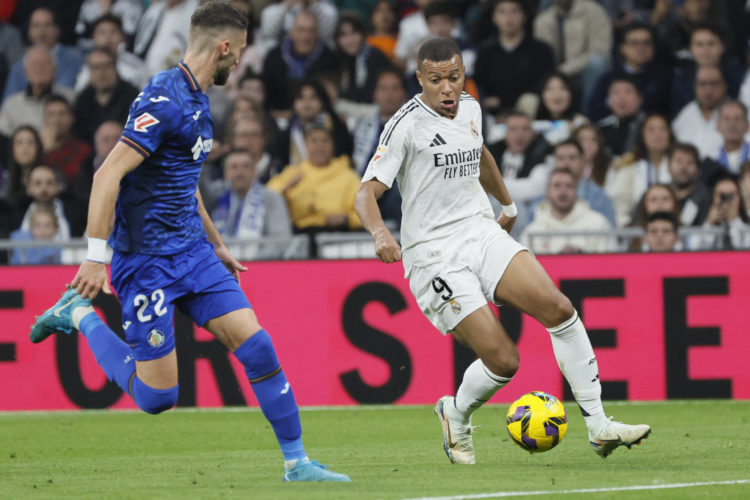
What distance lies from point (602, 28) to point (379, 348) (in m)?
5.62

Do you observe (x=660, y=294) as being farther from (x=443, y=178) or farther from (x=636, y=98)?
(x=443, y=178)

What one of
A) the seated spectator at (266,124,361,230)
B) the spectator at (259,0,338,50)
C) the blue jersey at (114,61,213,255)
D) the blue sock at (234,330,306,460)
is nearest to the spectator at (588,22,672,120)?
the seated spectator at (266,124,361,230)

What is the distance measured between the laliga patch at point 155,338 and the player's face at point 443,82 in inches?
83.7

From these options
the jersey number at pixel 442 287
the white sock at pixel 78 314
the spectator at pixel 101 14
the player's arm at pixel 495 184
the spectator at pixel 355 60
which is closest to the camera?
the white sock at pixel 78 314

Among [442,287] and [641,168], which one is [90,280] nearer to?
[442,287]

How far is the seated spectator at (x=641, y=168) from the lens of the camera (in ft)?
44.6

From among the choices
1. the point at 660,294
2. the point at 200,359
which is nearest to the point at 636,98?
the point at 660,294

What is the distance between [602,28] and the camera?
50.0 feet

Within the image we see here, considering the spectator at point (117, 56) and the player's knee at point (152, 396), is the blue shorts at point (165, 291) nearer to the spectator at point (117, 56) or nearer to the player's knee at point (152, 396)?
the player's knee at point (152, 396)

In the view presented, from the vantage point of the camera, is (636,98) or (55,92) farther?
(55,92)

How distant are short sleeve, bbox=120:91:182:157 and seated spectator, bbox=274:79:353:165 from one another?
8.01 meters

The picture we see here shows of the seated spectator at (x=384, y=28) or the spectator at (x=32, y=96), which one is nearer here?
the spectator at (x=32, y=96)

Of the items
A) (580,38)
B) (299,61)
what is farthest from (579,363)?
(299,61)

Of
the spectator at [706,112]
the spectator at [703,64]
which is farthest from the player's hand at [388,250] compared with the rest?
the spectator at [703,64]
